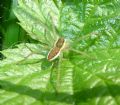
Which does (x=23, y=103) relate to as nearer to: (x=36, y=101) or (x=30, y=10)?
(x=36, y=101)

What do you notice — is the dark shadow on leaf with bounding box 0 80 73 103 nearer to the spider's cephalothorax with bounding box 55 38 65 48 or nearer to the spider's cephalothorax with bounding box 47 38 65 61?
the spider's cephalothorax with bounding box 47 38 65 61

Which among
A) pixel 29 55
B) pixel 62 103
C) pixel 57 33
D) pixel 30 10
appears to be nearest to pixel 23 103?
pixel 62 103

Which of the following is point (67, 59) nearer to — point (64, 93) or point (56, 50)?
point (56, 50)

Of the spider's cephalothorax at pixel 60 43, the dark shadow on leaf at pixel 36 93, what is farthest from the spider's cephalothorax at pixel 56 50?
the dark shadow on leaf at pixel 36 93

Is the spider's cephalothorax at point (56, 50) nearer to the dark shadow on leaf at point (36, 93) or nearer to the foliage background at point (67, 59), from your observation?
the foliage background at point (67, 59)

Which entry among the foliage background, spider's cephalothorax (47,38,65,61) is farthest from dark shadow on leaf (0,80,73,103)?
spider's cephalothorax (47,38,65,61)

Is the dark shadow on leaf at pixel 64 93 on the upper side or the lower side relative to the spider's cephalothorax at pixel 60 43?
lower
